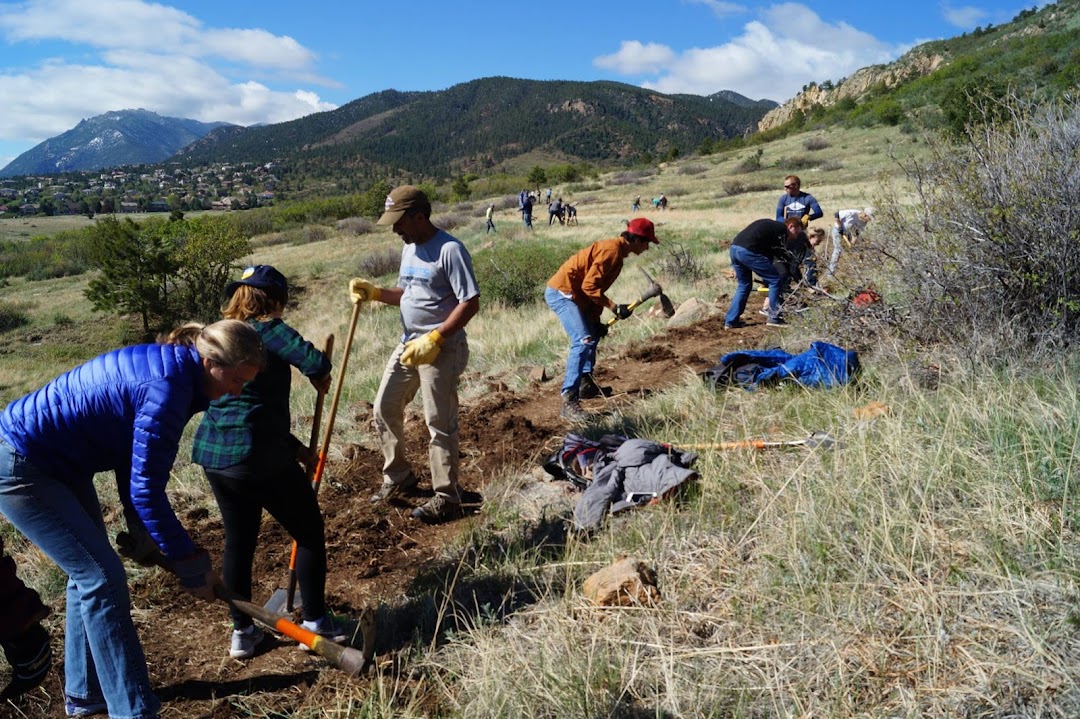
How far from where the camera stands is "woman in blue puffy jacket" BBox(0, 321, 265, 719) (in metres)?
2.33

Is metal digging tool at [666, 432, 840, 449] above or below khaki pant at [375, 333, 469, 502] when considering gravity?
below

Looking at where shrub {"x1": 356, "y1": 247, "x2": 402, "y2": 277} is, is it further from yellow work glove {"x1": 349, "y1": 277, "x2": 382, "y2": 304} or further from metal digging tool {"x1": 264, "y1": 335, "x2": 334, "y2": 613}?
metal digging tool {"x1": 264, "y1": 335, "x2": 334, "y2": 613}

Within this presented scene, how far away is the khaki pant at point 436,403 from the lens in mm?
3998

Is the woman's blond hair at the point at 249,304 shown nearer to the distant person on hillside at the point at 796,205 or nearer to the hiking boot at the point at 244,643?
the hiking boot at the point at 244,643

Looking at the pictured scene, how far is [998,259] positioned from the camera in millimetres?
4648

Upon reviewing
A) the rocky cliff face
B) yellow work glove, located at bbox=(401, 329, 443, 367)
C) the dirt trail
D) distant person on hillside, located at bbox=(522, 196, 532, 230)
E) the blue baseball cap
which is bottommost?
the dirt trail

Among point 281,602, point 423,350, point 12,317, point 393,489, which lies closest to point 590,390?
point 393,489

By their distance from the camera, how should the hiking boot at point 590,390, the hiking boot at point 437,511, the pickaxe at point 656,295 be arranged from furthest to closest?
the pickaxe at point 656,295, the hiking boot at point 590,390, the hiking boot at point 437,511

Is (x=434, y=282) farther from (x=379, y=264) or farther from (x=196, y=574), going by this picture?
(x=379, y=264)

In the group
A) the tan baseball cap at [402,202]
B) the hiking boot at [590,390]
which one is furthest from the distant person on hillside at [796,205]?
the tan baseball cap at [402,202]

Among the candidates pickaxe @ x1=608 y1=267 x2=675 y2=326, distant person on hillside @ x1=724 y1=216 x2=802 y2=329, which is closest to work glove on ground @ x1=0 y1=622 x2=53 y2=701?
pickaxe @ x1=608 y1=267 x2=675 y2=326

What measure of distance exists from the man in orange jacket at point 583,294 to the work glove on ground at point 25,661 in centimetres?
366

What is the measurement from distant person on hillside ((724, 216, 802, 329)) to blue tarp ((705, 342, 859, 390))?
2.09 m

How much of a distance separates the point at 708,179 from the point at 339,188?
319ft
